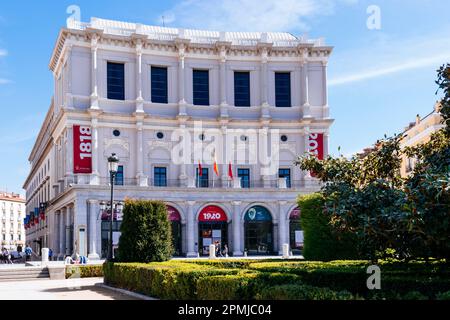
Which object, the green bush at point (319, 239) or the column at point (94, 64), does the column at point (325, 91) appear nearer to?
the column at point (94, 64)

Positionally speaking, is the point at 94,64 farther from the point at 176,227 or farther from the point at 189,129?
the point at 176,227

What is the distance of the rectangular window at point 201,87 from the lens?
59250 mm

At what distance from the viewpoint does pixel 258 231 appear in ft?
187

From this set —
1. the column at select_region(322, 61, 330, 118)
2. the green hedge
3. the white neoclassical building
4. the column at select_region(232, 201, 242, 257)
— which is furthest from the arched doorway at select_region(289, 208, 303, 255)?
the green hedge

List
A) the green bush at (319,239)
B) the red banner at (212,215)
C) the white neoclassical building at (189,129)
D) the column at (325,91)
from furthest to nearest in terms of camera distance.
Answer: the column at (325,91), the red banner at (212,215), the white neoclassical building at (189,129), the green bush at (319,239)

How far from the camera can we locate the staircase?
3434cm

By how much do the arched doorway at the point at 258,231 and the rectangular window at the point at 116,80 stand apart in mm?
15565

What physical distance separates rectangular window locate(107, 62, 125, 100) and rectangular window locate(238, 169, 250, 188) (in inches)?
499

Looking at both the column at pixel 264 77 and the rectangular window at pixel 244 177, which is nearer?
the rectangular window at pixel 244 177

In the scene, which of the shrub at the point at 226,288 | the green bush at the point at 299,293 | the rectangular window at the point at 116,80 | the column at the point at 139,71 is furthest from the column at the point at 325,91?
the green bush at the point at 299,293

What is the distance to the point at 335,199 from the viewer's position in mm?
17109

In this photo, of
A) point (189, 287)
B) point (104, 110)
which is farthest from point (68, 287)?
point (104, 110)

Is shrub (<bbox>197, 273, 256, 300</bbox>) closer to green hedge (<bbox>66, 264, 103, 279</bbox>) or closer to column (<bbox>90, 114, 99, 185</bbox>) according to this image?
green hedge (<bbox>66, 264, 103, 279</bbox>)
